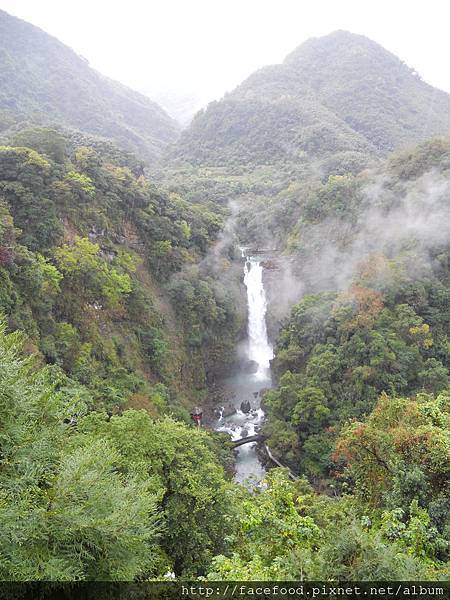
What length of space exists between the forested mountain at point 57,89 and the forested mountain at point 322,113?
1555 cm

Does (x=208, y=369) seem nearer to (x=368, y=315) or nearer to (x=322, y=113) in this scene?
(x=368, y=315)

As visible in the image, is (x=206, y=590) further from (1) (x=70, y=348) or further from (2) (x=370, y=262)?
(2) (x=370, y=262)

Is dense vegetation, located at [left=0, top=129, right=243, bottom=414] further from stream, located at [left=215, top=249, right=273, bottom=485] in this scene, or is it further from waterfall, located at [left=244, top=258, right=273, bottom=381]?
waterfall, located at [left=244, top=258, right=273, bottom=381]

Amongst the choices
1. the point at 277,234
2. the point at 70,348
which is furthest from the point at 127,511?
the point at 277,234

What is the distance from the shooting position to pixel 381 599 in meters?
6.53

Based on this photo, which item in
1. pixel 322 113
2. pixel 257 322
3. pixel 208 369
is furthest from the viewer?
pixel 322 113

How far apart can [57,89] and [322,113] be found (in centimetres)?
5816

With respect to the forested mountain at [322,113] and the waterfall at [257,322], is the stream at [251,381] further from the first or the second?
the forested mountain at [322,113]

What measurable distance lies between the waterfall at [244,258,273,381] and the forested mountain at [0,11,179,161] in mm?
52377

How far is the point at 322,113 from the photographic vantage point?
9531 cm

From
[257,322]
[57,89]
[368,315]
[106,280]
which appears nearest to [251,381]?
[257,322]

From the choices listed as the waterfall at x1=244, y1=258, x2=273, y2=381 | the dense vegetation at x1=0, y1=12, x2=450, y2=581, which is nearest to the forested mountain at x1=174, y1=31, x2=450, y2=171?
the dense vegetation at x1=0, y1=12, x2=450, y2=581

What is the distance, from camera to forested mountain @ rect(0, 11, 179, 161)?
266ft

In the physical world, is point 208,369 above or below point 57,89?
below
